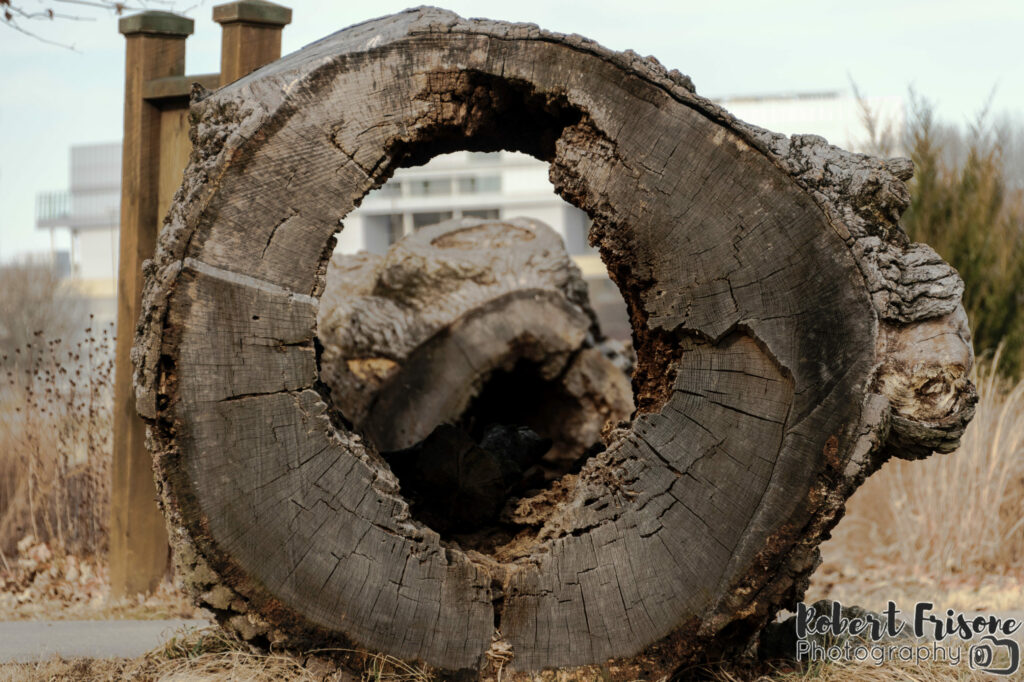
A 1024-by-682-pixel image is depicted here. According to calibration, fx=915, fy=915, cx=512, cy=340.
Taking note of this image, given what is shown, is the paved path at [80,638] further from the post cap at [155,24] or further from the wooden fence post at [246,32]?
the post cap at [155,24]

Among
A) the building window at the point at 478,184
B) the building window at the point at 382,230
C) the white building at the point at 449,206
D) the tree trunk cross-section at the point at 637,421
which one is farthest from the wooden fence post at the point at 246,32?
the building window at the point at 478,184

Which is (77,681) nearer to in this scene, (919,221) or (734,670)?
(734,670)

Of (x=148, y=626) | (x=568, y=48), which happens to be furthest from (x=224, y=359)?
(x=148, y=626)

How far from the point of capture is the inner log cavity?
5055 mm

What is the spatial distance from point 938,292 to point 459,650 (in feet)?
5.30

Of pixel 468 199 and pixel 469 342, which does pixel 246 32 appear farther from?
pixel 468 199

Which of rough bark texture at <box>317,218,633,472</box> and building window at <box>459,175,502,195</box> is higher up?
building window at <box>459,175,502,195</box>

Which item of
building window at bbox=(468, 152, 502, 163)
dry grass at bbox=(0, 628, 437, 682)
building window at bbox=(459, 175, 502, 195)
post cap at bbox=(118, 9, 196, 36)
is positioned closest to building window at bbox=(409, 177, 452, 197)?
building window at bbox=(459, 175, 502, 195)

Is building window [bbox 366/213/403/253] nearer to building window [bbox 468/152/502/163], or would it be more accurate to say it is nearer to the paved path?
building window [bbox 468/152/502/163]

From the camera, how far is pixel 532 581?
8.26 feet

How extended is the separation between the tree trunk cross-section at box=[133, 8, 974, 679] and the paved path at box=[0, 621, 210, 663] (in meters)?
0.98

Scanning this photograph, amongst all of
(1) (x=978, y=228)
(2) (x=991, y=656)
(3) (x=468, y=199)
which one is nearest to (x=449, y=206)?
(3) (x=468, y=199)

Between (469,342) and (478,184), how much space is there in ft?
104

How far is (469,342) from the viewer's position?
522 centimetres
